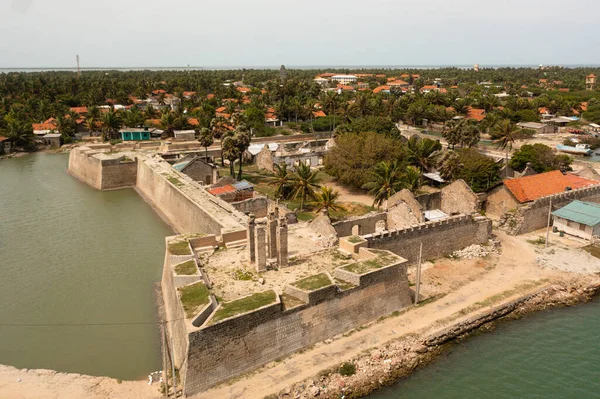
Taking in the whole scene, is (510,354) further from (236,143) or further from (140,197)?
(140,197)

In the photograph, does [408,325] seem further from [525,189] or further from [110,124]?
[110,124]

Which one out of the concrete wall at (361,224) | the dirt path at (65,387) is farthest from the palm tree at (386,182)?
the dirt path at (65,387)

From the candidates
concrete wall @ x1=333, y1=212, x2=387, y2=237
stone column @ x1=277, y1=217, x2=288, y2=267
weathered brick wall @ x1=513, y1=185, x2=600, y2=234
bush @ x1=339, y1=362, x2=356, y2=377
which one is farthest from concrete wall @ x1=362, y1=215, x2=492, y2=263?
bush @ x1=339, y1=362, x2=356, y2=377

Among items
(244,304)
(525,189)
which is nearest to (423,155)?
(525,189)

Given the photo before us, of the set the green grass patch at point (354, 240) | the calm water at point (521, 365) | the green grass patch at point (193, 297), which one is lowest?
the calm water at point (521, 365)

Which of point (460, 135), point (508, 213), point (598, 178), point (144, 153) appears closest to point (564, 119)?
point (460, 135)

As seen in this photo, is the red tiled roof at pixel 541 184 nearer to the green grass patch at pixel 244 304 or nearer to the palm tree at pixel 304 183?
the palm tree at pixel 304 183
